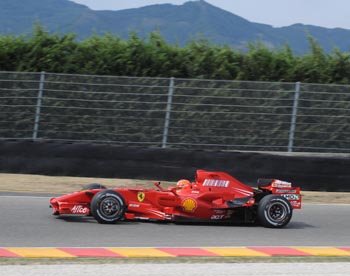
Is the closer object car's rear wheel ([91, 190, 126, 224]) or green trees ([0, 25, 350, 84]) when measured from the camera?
car's rear wheel ([91, 190, 126, 224])

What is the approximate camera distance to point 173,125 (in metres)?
16.2

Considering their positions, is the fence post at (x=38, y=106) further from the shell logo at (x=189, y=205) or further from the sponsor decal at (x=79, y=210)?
the shell logo at (x=189, y=205)

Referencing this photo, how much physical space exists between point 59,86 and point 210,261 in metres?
8.64

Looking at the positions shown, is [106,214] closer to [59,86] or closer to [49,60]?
[59,86]

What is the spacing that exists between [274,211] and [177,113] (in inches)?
218

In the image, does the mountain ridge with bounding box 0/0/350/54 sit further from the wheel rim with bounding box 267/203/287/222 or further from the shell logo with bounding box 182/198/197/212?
the shell logo with bounding box 182/198/197/212

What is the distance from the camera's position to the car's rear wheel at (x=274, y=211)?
11.0 meters

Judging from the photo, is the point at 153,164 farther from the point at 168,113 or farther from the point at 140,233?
the point at 140,233

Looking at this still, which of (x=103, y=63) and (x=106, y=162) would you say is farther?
(x=103, y=63)

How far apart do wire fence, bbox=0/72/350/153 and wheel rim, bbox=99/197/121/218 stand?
5.63m

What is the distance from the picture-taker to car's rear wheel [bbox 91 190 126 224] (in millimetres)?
10406

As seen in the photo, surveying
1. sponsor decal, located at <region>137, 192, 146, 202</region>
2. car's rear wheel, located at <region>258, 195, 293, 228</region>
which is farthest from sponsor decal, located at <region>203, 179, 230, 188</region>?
sponsor decal, located at <region>137, 192, 146, 202</region>

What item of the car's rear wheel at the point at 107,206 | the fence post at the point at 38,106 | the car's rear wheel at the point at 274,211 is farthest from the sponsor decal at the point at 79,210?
the fence post at the point at 38,106

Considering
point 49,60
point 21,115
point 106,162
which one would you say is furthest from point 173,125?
point 49,60
